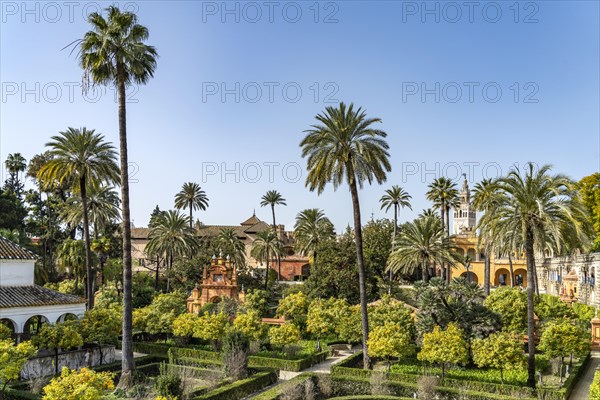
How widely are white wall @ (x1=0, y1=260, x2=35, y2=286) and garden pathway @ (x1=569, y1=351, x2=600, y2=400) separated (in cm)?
3002

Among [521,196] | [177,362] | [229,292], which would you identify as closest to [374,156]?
[521,196]

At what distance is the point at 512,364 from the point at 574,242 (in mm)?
6730

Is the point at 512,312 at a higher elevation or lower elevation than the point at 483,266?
lower

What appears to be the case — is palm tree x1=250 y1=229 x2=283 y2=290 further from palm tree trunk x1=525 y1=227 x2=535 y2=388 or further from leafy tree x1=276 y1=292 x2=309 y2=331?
palm tree trunk x1=525 y1=227 x2=535 y2=388

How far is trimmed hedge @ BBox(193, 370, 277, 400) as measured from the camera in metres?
22.3

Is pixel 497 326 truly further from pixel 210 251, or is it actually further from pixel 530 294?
pixel 210 251

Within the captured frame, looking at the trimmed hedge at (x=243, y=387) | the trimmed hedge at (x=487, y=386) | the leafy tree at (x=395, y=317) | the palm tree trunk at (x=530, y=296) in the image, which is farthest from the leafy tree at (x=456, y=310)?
the trimmed hedge at (x=243, y=387)

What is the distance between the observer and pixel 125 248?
25.8 m

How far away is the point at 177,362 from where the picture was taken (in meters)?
30.6

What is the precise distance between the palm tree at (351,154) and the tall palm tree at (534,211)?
24.7 feet

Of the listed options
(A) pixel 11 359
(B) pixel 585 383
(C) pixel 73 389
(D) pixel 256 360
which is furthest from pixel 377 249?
(C) pixel 73 389

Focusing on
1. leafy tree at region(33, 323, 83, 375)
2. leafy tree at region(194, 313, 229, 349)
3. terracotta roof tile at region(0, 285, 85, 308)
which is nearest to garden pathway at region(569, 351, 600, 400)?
leafy tree at region(194, 313, 229, 349)

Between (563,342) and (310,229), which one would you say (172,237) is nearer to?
(310,229)

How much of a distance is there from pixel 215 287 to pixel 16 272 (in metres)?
25.3
